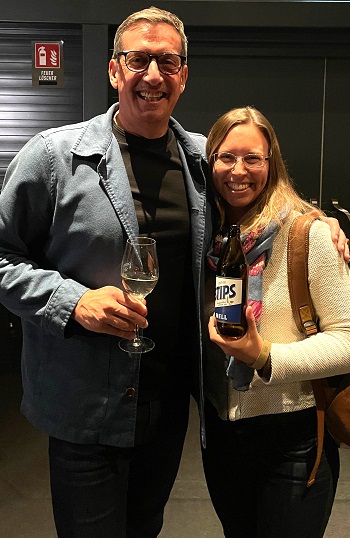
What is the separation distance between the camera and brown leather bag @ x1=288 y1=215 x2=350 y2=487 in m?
1.59

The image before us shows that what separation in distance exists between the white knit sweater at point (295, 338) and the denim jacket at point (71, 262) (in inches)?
7.0

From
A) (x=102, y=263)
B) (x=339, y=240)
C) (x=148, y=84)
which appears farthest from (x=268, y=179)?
(x=102, y=263)

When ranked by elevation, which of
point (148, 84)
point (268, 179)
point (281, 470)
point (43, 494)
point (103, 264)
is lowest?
point (43, 494)

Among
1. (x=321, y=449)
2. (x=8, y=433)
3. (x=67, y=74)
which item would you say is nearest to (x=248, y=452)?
(x=321, y=449)

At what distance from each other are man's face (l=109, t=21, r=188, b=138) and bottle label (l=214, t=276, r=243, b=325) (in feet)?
1.80

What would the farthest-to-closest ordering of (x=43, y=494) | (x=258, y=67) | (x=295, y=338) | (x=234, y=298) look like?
(x=258, y=67), (x=43, y=494), (x=295, y=338), (x=234, y=298)

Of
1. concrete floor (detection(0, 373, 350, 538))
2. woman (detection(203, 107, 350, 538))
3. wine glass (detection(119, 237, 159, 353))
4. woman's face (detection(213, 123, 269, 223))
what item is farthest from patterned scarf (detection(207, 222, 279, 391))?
concrete floor (detection(0, 373, 350, 538))

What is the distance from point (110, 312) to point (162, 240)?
318 millimetres

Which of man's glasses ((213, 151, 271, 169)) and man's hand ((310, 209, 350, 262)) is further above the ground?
man's glasses ((213, 151, 271, 169))

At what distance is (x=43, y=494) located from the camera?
316 cm

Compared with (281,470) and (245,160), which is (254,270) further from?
(281,470)

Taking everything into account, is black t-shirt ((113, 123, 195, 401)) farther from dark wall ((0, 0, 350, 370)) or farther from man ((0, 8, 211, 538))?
dark wall ((0, 0, 350, 370))

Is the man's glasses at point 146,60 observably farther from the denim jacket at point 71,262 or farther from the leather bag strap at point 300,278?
the leather bag strap at point 300,278

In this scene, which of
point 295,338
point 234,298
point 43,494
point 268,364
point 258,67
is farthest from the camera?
point 258,67
